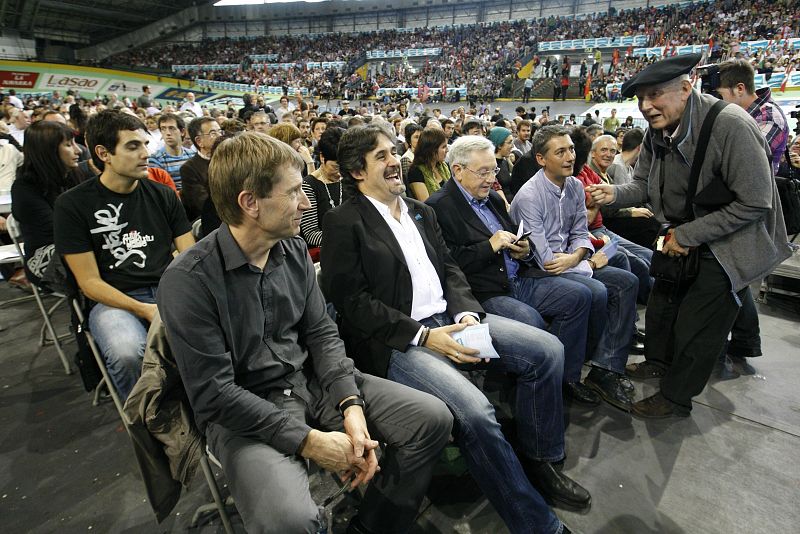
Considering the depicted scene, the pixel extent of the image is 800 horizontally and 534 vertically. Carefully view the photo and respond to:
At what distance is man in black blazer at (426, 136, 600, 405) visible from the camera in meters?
2.44

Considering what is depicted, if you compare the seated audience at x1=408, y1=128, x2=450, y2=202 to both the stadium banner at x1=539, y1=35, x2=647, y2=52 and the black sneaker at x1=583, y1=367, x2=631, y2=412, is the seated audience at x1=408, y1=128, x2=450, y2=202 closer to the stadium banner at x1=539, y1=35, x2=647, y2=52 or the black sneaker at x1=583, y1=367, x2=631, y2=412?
the black sneaker at x1=583, y1=367, x2=631, y2=412

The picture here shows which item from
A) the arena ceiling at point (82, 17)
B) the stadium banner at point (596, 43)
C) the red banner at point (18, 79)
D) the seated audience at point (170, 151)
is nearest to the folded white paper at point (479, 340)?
the seated audience at point (170, 151)

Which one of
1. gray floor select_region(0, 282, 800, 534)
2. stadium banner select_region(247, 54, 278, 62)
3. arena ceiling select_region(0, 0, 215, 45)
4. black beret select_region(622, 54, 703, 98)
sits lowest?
gray floor select_region(0, 282, 800, 534)

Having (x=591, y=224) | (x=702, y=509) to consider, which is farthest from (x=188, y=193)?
(x=702, y=509)

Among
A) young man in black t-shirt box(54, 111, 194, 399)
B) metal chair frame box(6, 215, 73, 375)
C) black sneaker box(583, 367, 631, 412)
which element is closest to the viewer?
young man in black t-shirt box(54, 111, 194, 399)

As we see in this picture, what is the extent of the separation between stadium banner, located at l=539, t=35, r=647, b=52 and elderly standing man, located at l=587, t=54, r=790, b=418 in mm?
25429

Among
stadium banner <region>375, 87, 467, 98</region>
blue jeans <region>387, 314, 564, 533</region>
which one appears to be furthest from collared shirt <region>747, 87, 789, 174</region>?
stadium banner <region>375, 87, 467, 98</region>

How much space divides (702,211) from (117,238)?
10.2ft

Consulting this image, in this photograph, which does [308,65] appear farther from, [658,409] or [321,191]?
[658,409]

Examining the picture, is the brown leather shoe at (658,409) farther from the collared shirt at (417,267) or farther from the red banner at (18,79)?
the red banner at (18,79)

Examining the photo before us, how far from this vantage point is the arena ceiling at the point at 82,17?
25.5 metres

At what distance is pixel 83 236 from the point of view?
2.05 m

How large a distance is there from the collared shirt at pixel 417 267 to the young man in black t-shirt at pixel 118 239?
4.04 ft

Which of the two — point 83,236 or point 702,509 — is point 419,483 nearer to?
point 702,509
